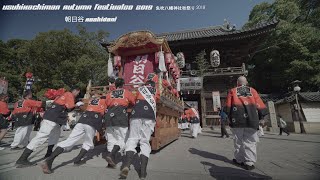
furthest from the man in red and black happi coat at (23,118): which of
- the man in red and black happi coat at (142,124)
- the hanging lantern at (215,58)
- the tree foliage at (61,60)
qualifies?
the hanging lantern at (215,58)

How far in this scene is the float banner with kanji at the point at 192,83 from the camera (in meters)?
17.8

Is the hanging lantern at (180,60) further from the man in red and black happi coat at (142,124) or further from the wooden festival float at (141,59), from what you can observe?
the man in red and black happi coat at (142,124)

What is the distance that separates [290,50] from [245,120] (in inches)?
783

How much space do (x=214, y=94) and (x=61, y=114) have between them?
15052mm

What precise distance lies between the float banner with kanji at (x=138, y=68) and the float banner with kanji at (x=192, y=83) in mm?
8761

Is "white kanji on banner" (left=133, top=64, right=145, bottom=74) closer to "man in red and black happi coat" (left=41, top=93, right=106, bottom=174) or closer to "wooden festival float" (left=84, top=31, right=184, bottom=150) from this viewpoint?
"wooden festival float" (left=84, top=31, right=184, bottom=150)

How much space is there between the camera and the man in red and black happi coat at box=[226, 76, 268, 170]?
4324 millimetres

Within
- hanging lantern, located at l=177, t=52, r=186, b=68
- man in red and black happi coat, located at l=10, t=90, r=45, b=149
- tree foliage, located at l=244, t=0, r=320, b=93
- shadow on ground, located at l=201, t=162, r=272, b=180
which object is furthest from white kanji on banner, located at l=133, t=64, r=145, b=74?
tree foliage, located at l=244, t=0, r=320, b=93

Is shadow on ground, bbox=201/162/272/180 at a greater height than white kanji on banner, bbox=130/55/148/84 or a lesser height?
lesser

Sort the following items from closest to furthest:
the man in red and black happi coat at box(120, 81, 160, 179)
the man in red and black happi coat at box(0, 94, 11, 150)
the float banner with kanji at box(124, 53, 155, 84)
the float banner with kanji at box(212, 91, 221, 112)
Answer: the man in red and black happi coat at box(120, 81, 160, 179) → the man in red and black happi coat at box(0, 94, 11, 150) → the float banner with kanji at box(124, 53, 155, 84) → the float banner with kanji at box(212, 91, 221, 112)

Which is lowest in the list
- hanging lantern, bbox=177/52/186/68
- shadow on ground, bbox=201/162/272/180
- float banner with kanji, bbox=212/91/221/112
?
shadow on ground, bbox=201/162/272/180

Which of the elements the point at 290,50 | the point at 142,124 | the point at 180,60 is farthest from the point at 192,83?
the point at 142,124

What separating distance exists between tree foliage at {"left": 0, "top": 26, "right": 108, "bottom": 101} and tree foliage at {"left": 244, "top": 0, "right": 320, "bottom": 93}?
62.8 feet

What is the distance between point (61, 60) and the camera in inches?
901
